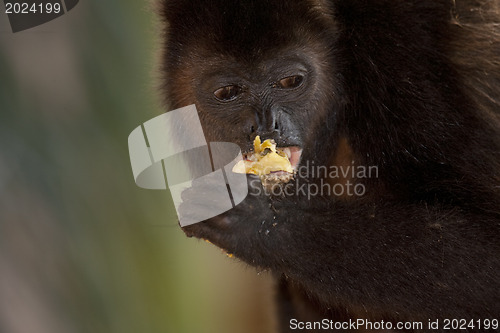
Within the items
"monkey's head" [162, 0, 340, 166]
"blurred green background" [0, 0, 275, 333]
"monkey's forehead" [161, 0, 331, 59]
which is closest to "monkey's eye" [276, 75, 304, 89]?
"monkey's head" [162, 0, 340, 166]

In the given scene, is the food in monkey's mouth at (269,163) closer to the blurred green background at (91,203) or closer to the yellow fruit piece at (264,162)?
the yellow fruit piece at (264,162)

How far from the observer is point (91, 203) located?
3158mm

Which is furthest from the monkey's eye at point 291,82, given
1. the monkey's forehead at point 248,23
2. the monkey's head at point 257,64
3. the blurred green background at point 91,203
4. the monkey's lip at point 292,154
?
the blurred green background at point 91,203

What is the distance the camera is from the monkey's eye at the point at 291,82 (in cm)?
274

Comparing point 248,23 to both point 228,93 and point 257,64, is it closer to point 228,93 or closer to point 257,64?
point 257,64

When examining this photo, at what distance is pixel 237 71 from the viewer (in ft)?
8.95

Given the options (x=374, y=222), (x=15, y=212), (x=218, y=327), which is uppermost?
(x=15, y=212)

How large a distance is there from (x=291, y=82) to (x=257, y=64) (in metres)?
0.18

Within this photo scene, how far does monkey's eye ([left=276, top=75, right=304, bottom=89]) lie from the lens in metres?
2.74

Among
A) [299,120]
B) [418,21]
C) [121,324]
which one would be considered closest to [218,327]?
[121,324]

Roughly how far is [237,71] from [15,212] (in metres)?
1.10

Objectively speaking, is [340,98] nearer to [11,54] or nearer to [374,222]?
[374,222]

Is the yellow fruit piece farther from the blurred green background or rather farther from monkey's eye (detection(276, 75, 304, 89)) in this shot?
the blurred green background

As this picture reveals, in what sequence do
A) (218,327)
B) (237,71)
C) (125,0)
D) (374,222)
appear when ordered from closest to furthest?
(374,222) → (237,71) → (125,0) → (218,327)
